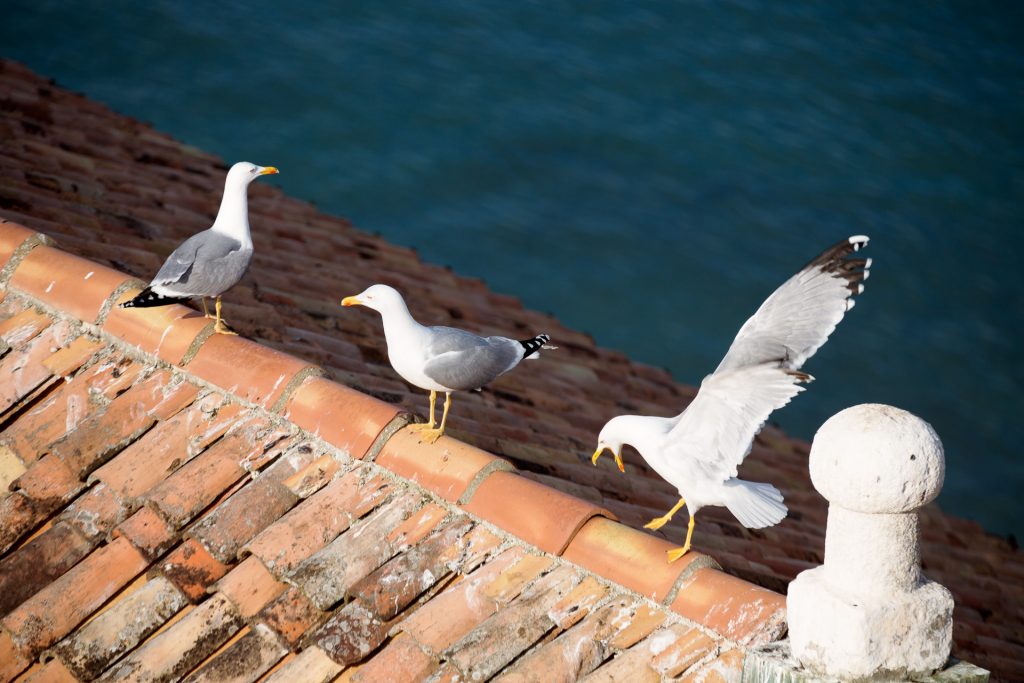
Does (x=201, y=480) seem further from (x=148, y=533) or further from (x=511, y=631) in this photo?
(x=511, y=631)

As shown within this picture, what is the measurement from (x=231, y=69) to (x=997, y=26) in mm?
9157

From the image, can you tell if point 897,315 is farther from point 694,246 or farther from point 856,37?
point 856,37

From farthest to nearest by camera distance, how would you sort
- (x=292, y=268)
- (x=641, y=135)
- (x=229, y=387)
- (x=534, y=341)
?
(x=641, y=135) < (x=292, y=268) < (x=534, y=341) < (x=229, y=387)

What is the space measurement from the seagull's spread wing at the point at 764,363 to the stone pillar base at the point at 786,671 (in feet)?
1.97

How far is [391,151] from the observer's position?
13.5 meters

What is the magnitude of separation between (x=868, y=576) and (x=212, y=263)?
2.62 meters

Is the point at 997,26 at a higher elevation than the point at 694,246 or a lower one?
higher

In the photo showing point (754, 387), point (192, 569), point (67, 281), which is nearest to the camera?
point (754, 387)

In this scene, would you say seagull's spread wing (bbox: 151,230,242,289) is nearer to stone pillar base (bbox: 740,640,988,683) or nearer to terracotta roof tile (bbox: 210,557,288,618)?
terracotta roof tile (bbox: 210,557,288,618)

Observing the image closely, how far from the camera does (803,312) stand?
2924 mm

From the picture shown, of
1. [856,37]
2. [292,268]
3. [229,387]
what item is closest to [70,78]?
[292,268]

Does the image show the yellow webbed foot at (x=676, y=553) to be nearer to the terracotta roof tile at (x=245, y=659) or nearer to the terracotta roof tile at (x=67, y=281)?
the terracotta roof tile at (x=245, y=659)

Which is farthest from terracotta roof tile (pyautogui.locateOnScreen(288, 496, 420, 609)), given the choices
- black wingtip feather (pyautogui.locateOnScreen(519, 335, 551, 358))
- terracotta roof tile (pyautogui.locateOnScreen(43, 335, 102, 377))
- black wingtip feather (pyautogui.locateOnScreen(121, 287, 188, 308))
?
terracotta roof tile (pyautogui.locateOnScreen(43, 335, 102, 377))

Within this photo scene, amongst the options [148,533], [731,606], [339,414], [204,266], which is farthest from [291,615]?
[204,266]
